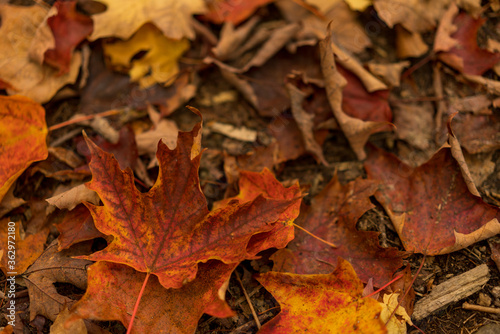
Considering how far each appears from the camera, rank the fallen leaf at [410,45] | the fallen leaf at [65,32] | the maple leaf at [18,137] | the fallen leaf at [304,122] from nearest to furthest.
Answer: the maple leaf at [18,137] → the fallen leaf at [304,122] → the fallen leaf at [65,32] → the fallen leaf at [410,45]

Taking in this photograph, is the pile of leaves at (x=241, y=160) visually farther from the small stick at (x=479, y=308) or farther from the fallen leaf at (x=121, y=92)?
the small stick at (x=479, y=308)

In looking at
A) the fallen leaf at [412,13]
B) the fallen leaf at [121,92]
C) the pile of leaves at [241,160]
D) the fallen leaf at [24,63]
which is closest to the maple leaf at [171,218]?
the pile of leaves at [241,160]

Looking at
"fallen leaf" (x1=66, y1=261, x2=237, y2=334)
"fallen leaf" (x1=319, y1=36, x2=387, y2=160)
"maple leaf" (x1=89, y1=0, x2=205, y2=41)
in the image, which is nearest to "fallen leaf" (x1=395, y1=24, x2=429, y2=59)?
"fallen leaf" (x1=319, y1=36, x2=387, y2=160)

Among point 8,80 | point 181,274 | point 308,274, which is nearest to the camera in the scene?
point 181,274

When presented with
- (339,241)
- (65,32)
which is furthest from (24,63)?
(339,241)

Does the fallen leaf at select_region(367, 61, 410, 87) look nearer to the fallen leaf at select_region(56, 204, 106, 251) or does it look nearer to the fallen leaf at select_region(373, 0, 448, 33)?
the fallen leaf at select_region(373, 0, 448, 33)

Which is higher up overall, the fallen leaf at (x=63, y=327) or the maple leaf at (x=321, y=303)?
the maple leaf at (x=321, y=303)

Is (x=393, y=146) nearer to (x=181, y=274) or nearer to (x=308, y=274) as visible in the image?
(x=308, y=274)

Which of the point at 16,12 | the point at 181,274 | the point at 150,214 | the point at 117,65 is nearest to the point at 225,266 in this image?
the point at 181,274
